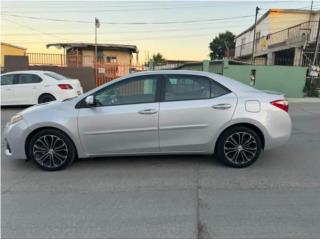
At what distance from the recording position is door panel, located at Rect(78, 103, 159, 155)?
4.52 metres

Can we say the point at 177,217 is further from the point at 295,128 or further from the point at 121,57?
the point at 121,57

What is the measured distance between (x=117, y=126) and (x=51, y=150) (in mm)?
1107

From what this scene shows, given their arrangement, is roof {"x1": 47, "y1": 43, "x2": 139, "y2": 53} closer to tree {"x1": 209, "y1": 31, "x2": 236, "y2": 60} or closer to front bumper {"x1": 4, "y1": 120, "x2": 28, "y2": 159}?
front bumper {"x1": 4, "y1": 120, "x2": 28, "y2": 159}

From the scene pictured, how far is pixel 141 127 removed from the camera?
179 inches

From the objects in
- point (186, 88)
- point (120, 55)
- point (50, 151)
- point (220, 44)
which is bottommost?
point (50, 151)

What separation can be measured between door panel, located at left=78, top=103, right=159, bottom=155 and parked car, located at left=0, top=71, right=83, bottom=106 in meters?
6.69

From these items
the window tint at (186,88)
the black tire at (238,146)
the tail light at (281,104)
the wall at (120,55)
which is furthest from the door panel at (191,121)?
the wall at (120,55)

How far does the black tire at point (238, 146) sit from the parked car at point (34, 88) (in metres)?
7.56

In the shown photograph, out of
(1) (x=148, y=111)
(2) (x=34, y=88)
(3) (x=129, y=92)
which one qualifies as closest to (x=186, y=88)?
(1) (x=148, y=111)

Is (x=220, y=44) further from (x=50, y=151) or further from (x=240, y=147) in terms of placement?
(x=50, y=151)

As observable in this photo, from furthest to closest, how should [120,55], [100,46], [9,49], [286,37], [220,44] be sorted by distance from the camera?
1. [220,44]
2. [9,49]
3. [286,37]
4. [120,55]
5. [100,46]

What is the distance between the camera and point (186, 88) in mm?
4703

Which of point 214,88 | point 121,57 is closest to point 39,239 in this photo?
point 214,88

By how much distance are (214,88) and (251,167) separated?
4.62 ft
